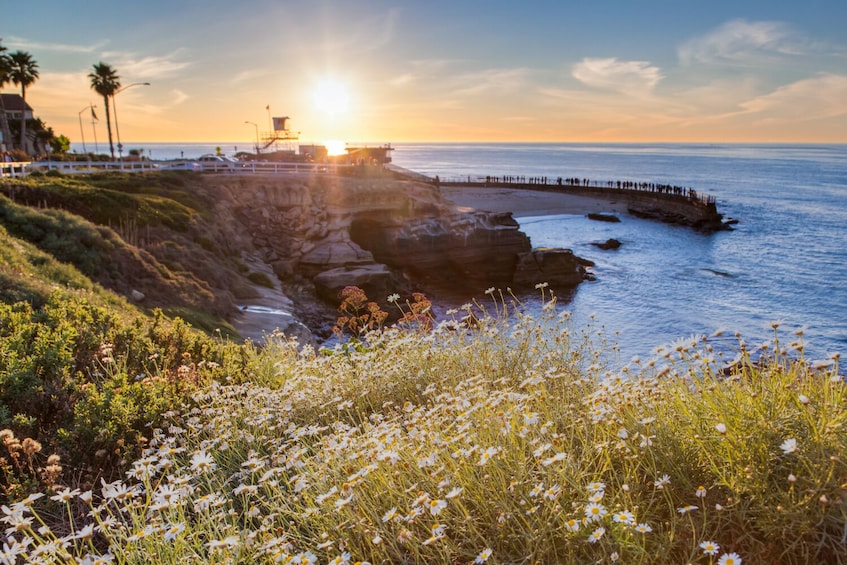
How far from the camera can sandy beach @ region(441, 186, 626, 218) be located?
70.4 m

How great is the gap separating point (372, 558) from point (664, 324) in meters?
26.4

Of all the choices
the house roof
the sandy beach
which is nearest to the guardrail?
the sandy beach

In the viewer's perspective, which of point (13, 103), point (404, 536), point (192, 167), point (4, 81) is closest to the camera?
point (404, 536)

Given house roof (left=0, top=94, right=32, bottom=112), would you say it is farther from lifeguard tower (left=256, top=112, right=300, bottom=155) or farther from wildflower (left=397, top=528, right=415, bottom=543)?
wildflower (left=397, top=528, right=415, bottom=543)

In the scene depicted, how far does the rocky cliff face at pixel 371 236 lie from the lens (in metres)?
34.0

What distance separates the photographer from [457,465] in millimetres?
3723

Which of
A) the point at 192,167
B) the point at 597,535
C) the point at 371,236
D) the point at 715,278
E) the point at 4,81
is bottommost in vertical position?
the point at 715,278

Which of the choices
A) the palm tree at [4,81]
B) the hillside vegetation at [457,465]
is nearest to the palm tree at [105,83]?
the palm tree at [4,81]

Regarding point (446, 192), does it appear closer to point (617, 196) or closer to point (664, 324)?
point (617, 196)

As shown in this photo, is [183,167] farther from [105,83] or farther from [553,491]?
[553,491]

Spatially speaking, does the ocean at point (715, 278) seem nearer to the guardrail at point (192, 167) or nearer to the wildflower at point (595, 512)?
the wildflower at point (595, 512)

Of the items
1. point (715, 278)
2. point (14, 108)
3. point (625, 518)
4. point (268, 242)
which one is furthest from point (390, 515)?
point (14, 108)

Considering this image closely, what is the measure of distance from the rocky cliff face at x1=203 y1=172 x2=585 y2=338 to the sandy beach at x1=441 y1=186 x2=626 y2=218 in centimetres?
2848

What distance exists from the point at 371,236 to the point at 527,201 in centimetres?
4120
